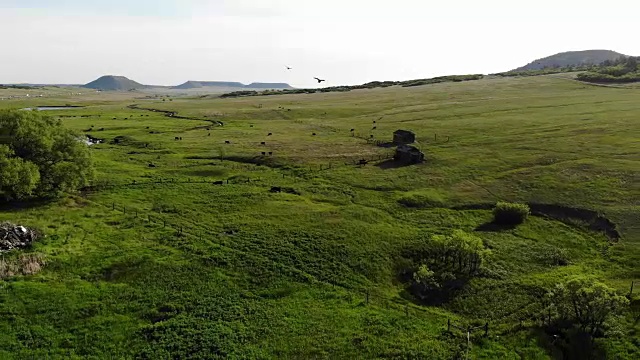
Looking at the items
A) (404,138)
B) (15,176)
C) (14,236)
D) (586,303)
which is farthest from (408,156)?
(14,236)

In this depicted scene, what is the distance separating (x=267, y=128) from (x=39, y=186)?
236 feet

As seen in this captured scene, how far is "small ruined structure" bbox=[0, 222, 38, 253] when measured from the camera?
47.2m

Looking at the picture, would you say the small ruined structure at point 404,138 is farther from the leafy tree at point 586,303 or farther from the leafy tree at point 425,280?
the leafy tree at point 586,303

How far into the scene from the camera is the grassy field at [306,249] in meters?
37.8

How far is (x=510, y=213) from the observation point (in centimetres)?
5847

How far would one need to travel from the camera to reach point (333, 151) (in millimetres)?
94750

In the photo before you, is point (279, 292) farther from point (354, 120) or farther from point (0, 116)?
point (354, 120)

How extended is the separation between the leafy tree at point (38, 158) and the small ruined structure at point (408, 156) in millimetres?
51715

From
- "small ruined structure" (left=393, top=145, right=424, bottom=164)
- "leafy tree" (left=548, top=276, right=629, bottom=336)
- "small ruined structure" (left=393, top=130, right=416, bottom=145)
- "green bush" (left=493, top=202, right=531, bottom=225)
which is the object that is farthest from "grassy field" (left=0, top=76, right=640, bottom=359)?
"small ruined structure" (left=393, top=130, right=416, bottom=145)

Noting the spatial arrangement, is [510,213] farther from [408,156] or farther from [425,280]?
Answer: [408,156]

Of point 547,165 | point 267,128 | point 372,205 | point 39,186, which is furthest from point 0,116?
point 547,165

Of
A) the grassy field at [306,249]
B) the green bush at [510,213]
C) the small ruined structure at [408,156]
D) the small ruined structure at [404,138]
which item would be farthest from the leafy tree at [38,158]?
the small ruined structure at [404,138]

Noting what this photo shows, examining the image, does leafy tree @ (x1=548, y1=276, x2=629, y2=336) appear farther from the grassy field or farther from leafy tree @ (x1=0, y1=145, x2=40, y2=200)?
leafy tree @ (x1=0, y1=145, x2=40, y2=200)

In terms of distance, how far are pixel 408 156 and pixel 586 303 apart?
4782 cm
